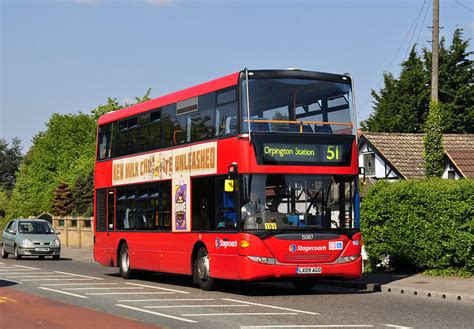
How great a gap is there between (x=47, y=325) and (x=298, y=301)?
5.79 metres

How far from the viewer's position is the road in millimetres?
14031

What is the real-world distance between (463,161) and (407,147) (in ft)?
26.2

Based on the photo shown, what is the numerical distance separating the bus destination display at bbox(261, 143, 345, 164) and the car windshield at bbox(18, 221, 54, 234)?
2263 cm

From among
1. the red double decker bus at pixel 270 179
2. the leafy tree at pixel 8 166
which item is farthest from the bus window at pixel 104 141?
the leafy tree at pixel 8 166

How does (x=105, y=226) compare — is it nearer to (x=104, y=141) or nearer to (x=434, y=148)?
(x=104, y=141)

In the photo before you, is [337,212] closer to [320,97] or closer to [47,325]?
[320,97]

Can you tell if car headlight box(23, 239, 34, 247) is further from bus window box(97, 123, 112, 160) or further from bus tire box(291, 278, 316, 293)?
bus tire box(291, 278, 316, 293)

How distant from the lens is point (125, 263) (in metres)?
25.5

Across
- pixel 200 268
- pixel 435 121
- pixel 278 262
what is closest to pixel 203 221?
pixel 200 268

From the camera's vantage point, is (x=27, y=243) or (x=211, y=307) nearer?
(x=211, y=307)

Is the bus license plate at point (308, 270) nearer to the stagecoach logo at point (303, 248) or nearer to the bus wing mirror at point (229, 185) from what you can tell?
the stagecoach logo at point (303, 248)

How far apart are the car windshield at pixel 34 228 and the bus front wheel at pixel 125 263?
14.5 m

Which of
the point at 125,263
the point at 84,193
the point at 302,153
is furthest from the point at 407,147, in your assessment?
the point at 84,193

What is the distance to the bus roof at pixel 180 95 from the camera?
19656 millimetres
